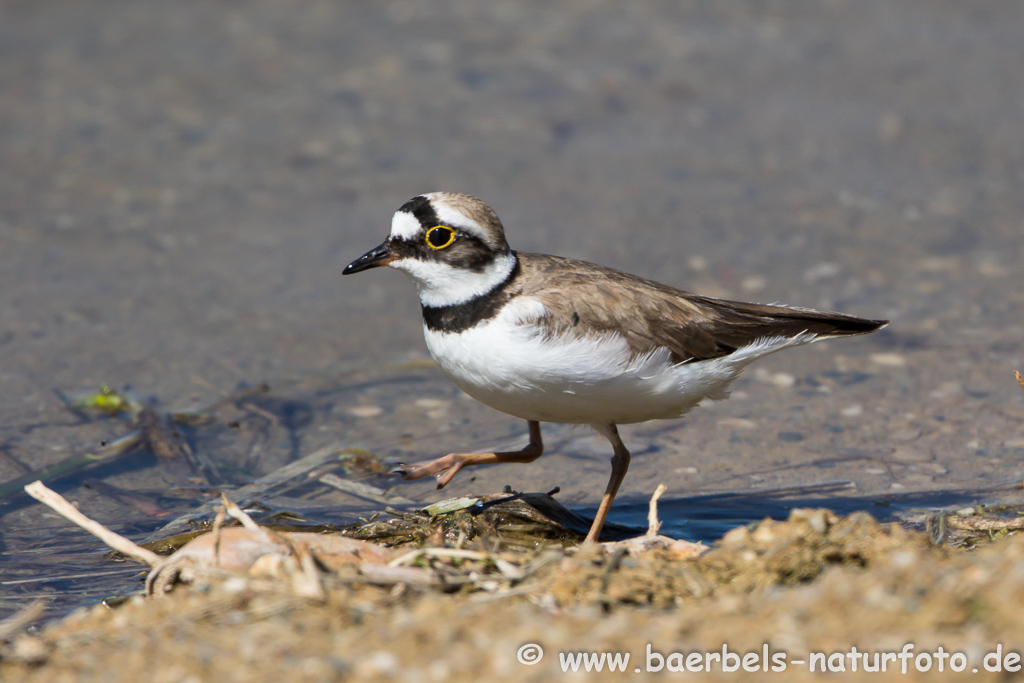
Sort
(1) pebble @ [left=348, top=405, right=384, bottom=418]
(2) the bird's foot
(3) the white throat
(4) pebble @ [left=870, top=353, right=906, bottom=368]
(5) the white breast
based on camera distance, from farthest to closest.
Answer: (4) pebble @ [left=870, top=353, right=906, bottom=368] → (1) pebble @ [left=348, top=405, right=384, bottom=418] → (2) the bird's foot → (3) the white throat → (5) the white breast

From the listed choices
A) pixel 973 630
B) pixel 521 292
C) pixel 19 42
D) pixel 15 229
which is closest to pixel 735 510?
pixel 521 292

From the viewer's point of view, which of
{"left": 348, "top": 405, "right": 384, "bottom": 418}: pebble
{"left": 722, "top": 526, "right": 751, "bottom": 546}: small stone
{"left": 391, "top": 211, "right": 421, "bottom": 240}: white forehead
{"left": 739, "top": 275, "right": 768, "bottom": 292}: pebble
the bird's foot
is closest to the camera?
{"left": 722, "top": 526, "right": 751, "bottom": 546}: small stone

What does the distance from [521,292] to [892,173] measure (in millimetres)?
7056

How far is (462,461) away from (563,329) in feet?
4.01

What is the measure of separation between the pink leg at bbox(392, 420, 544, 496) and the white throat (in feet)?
3.33

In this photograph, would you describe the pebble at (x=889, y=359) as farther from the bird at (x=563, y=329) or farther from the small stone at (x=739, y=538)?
→ the small stone at (x=739, y=538)

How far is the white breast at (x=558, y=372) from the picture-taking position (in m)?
5.23

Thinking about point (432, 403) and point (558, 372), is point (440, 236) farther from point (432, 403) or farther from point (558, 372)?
point (432, 403)

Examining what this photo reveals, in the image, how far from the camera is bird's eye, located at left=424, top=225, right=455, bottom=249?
18.4 feet

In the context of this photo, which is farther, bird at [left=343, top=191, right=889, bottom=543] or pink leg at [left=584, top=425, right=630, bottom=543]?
pink leg at [left=584, top=425, right=630, bottom=543]

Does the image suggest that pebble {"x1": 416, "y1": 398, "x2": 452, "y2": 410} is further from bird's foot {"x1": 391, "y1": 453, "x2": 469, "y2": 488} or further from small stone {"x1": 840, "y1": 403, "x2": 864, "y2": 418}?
small stone {"x1": 840, "y1": 403, "x2": 864, "y2": 418}

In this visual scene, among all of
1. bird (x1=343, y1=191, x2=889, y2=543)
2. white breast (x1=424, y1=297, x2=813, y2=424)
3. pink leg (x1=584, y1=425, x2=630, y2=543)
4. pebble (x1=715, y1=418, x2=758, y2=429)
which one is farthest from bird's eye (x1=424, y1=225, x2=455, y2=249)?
pebble (x1=715, y1=418, x2=758, y2=429)

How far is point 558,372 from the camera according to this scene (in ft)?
17.2

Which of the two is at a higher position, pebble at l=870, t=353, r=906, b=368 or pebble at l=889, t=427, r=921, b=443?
pebble at l=870, t=353, r=906, b=368
